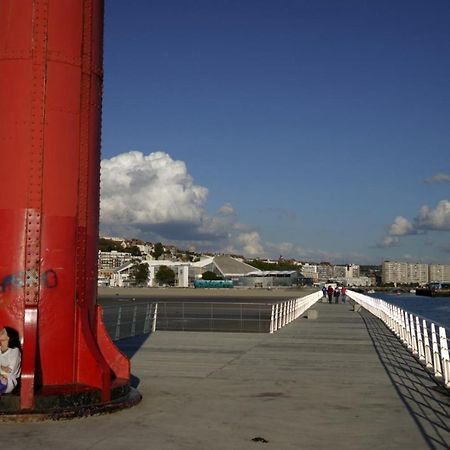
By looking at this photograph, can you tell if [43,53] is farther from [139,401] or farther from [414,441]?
[414,441]

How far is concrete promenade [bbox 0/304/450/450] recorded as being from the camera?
6.92m

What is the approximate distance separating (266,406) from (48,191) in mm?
4055

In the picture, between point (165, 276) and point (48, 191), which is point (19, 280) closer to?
point (48, 191)

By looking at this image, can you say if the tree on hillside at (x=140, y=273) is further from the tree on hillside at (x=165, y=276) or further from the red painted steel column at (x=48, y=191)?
the red painted steel column at (x=48, y=191)

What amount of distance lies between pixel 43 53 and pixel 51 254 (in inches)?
103

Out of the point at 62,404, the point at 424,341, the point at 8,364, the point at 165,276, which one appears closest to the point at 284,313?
the point at 424,341

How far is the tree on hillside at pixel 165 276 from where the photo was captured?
613 feet

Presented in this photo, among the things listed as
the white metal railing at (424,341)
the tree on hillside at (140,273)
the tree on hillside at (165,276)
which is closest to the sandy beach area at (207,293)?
the tree on hillside at (140,273)

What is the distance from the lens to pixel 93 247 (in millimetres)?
9055

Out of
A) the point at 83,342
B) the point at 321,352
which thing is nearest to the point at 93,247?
the point at 83,342

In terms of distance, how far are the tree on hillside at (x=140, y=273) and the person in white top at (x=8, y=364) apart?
588 ft

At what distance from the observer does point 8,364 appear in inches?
302

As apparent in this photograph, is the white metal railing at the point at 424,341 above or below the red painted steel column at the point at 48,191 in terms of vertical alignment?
below

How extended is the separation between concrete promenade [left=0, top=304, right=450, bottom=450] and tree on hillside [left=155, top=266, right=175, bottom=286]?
172032mm
